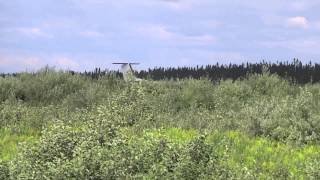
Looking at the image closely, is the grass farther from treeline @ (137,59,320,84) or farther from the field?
treeline @ (137,59,320,84)

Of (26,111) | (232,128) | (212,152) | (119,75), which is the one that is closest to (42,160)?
(212,152)

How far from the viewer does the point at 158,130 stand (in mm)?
8266

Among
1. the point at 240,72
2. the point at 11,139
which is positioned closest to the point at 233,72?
the point at 240,72

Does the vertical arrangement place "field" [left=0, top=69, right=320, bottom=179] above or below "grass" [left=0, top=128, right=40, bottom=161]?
above

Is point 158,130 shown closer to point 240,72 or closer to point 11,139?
point 11,139

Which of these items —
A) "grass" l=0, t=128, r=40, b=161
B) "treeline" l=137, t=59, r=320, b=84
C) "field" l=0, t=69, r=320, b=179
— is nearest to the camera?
"field" l=0, t=69, r=320, b=179

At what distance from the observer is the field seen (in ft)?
20.6

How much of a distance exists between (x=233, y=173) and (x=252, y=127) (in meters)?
6.92

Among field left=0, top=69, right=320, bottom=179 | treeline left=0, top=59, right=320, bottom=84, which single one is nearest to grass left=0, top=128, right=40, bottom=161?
field left=0, top=69, right=320, bottom=179

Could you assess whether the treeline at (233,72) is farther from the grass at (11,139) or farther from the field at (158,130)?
the grass at (11,139)

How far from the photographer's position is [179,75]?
2586 centimetres

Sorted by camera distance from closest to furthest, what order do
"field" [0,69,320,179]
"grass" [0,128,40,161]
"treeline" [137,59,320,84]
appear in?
"field" [0,69,320,179], "grass" [0,128,40,161], "treeline" [137,59,320,84]

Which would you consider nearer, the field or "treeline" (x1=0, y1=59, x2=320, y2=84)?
the field

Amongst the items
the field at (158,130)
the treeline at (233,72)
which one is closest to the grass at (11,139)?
the field at (158,130)
